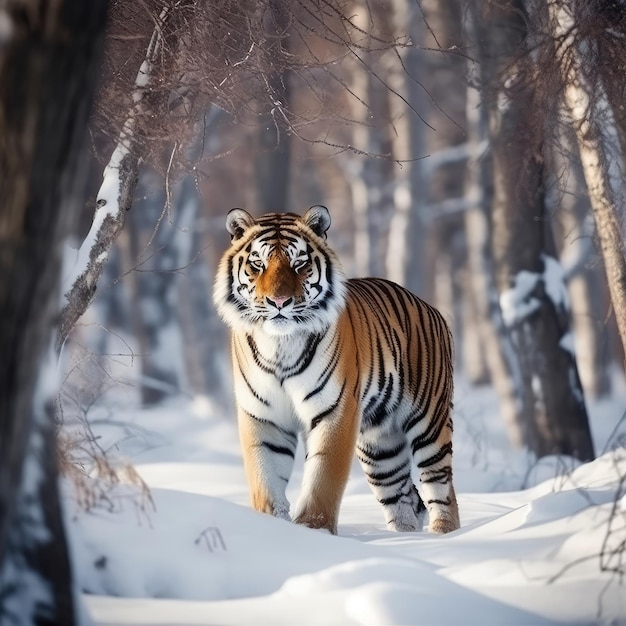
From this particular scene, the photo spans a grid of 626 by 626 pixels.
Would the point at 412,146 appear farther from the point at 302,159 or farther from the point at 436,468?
the point at 436,468

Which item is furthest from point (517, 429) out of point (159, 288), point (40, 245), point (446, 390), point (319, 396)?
point (40, 245)

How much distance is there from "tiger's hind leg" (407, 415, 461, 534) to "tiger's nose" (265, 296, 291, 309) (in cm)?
148

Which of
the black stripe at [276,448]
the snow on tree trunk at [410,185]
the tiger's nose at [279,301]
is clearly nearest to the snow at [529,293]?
the black stripe at [276,448]

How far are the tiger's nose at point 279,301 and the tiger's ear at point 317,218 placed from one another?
58 cm

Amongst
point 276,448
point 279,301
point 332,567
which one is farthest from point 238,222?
point 332,567

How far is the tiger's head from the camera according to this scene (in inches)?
224

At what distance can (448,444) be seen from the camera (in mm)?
6734

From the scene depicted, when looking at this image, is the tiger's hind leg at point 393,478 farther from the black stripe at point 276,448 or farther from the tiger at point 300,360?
the black stripe at point 276,448

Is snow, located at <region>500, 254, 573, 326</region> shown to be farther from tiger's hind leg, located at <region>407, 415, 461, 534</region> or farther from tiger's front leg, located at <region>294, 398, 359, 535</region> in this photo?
tiger's front leg, located at <region>294, 398, 359, 535</region>

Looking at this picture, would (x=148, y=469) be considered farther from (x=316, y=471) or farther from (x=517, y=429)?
(x=517, y=429)

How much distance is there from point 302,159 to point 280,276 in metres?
7.17

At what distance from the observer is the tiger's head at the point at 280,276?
18.7 ft

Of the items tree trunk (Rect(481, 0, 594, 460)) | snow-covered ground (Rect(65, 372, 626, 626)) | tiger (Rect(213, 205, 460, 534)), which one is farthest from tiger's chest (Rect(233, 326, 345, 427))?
tree trunk (Rect(481, 0, 594, 460))

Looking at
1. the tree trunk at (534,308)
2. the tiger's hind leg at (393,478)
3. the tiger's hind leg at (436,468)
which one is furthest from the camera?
the tree trunk at (534,308)
